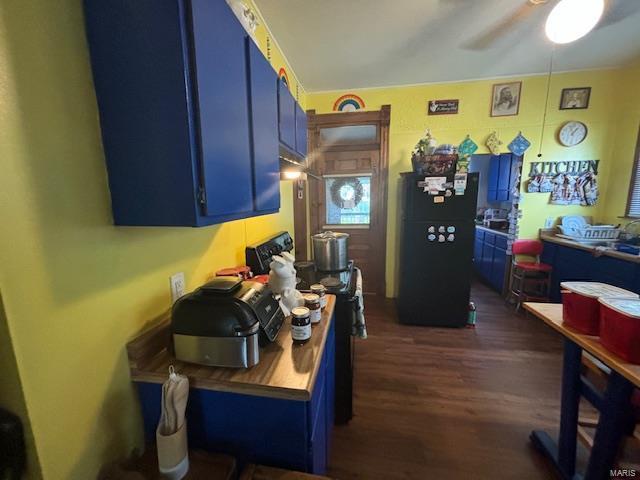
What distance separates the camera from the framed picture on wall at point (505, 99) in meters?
2.89

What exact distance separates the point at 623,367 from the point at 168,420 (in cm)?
147

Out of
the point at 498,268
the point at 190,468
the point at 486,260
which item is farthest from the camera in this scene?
the point at 486,260

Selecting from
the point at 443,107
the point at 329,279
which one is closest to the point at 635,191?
the point at 443,107

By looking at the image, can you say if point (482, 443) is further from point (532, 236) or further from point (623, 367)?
point (532, 236)

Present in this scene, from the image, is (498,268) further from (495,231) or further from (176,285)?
(176,285)

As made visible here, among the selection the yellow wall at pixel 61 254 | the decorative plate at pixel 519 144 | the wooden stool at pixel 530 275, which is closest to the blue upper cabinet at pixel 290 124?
the yellow wall at pixel 61 254

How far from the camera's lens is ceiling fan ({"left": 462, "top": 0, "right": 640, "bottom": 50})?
1755mm

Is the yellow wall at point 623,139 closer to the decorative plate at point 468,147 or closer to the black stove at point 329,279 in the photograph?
the decorative plate at point 468,147

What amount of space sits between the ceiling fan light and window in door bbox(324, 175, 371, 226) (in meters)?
2.00

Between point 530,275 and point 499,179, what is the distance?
1.89 m

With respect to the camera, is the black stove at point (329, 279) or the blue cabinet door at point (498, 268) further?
the blue cabinet door at point (498, 268)

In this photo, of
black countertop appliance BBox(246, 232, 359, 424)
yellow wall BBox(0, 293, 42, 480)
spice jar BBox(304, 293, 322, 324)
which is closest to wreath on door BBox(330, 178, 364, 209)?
black countertop appliance BBox(246, 232, 359, 424)

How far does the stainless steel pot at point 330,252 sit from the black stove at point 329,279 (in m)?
0.05

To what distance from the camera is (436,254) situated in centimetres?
269
